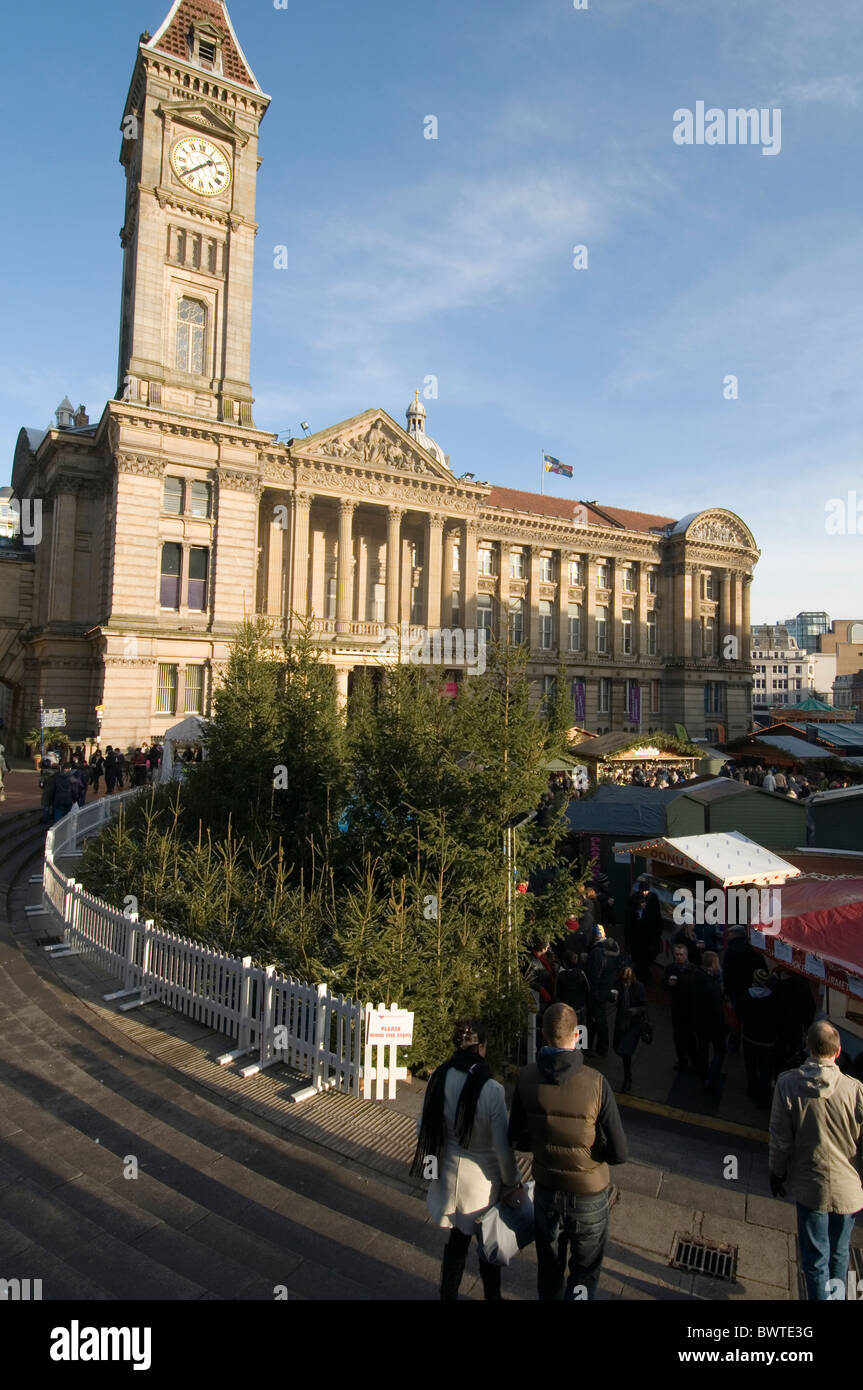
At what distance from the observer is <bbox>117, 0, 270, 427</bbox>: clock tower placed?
3609 centimetres

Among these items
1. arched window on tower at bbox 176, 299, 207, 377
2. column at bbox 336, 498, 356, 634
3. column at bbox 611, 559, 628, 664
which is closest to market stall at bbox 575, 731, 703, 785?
column at bbox 336, 498, 356, 634

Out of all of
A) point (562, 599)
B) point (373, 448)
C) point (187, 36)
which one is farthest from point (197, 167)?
point (562, 599)

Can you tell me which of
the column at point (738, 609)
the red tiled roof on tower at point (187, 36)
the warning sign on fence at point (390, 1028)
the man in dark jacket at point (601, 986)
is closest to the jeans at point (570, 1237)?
the warning sign on fence at point (390, 1028)

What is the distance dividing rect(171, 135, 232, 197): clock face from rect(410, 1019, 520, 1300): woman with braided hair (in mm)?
44851

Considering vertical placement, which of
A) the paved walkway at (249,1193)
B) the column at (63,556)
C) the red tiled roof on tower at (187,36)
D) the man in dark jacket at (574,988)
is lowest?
the paved walkway at (249,1193)

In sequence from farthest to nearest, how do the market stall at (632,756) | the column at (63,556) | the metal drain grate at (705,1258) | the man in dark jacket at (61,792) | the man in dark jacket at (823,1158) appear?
1. the column at (63,556)
2. the market stall at (632,756)
3. the man in dark jacket at (61,792)
4. the metal drain grate at (705,1258)
5. the man in dark jacket at (823,1158)

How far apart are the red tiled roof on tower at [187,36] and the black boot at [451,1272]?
159 ft

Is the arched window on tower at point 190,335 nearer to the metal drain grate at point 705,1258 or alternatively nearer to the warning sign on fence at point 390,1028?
the warning sign on fence at point 390,1028

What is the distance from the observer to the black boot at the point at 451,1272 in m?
A: 4.57

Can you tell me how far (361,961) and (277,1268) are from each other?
3.61m

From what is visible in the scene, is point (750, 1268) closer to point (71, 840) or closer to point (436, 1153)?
point (436, 1153)

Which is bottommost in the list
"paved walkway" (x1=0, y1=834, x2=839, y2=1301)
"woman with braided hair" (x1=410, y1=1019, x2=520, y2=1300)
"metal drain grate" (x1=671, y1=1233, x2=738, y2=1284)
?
"metal drain grate" (x1=671, y1=1233, x2=738, y2=1284)

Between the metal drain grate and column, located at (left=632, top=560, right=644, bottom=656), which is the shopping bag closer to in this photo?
the metal drain grate
